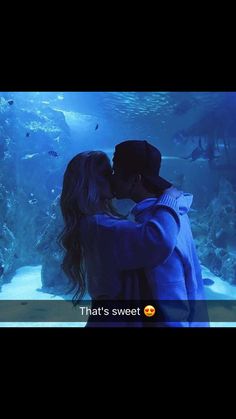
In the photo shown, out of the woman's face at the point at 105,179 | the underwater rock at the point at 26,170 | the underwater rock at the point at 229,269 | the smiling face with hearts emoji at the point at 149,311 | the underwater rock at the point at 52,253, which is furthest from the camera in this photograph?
the underwater rock at the point at 26,170

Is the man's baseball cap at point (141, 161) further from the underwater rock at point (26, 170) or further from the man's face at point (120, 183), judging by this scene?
the underwater rock at point (26, 170)

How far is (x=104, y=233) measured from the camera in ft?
8.00

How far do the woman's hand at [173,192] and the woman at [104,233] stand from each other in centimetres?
1

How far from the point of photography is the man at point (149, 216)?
2424 mm

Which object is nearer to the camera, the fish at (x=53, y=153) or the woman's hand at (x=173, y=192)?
the woman's hand at (x=173, y=192)

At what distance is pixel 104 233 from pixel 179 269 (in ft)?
1.89

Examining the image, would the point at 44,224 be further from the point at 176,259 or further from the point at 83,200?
the point at 176,259

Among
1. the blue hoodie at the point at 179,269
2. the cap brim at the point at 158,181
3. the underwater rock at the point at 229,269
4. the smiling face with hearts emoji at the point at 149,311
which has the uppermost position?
the cap brim at the point at 158,181

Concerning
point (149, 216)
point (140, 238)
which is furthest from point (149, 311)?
point (149, 216)

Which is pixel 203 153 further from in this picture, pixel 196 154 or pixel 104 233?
pixel 104 233

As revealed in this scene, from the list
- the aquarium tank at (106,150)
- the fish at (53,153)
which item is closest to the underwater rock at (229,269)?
the aquarium tank at (106,150)
